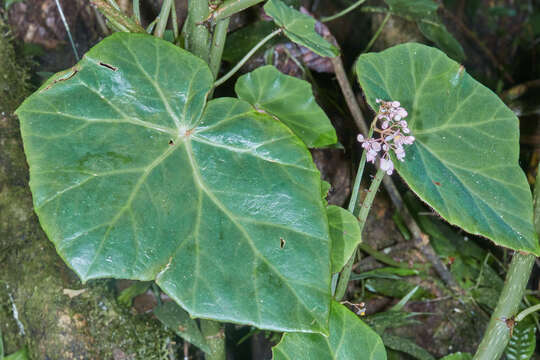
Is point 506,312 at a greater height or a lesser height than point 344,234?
lesser

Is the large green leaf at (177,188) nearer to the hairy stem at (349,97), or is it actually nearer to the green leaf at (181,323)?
the green leaf at (181,323)

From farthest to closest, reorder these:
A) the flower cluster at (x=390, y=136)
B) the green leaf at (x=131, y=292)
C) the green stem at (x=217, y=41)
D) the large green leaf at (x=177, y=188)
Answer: the green leaf at (x=131, y=292) < the green stem at (x=217, y=41) < the flower cluster at (x=390, y=136) < the large green leaf at (x=177, y=188)

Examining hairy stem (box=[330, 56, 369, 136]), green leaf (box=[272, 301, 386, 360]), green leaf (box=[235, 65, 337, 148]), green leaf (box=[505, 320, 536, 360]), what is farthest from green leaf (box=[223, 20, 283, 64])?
green leaf (box=[505, 320, 536, 360])

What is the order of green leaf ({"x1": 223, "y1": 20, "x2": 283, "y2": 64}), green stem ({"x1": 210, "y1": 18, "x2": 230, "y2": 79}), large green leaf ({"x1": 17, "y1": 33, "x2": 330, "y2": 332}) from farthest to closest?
green leaf ({"x1": 223, "y1": 20, "x2": 283, "y2": 64}), green stem ({"x1": 210, "y1": 18, "x2": 230, "y2": 79}), large green leaf ({"x1": 17, "y1": 33, "x2": 330, "y2": 332})

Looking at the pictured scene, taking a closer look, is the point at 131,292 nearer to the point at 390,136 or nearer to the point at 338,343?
the point at 338,343

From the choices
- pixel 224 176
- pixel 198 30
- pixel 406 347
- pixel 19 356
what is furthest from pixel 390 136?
pixel 19 356

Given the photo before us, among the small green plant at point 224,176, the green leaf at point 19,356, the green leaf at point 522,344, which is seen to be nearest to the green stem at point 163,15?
the small green plant at point 224,176

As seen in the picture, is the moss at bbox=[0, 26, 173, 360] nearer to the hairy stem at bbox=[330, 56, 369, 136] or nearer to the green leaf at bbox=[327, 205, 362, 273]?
the green leaf at bbox=[327, 205, 362, 273]

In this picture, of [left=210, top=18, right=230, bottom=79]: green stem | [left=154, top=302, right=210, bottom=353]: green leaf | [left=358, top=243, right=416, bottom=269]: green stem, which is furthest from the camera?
[left=358, top=243, right=416, bottom=269]: green stem
